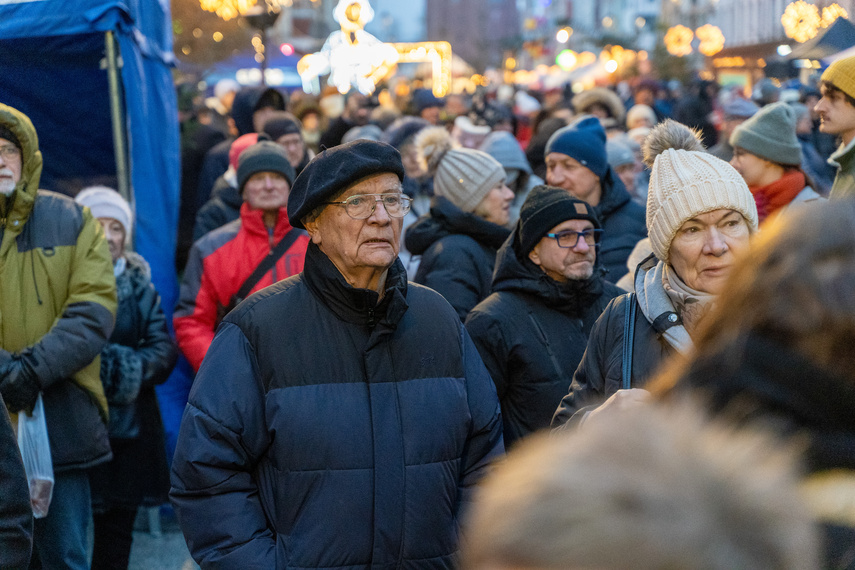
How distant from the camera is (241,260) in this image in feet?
15.8

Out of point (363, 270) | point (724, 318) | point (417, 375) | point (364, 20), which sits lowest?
point (417, 375)

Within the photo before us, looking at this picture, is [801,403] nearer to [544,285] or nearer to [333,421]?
[333,421]

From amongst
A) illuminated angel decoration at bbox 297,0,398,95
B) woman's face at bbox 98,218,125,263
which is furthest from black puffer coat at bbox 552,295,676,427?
illuminated angel decoration at bbox 297,0,398,95

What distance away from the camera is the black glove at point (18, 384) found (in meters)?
3.78

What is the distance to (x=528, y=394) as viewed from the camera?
3.70 meters

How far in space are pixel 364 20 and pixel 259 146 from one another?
11.2m

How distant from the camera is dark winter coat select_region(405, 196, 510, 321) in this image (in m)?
4.58

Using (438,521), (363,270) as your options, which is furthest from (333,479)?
(363,270)

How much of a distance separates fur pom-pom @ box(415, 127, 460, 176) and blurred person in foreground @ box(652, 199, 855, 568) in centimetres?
467

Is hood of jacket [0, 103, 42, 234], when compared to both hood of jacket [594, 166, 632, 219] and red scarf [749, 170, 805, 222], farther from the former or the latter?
red scarf [749, 170, 805, 222]

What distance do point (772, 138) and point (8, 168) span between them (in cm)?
400

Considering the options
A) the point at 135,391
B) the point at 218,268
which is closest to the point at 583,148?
the point at 218,268

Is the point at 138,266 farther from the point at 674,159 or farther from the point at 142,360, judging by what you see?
the point at 674,159

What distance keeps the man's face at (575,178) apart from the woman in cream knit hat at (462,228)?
1.20ft
